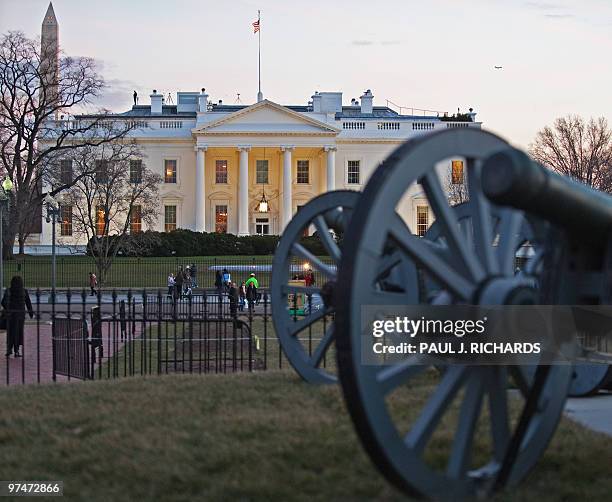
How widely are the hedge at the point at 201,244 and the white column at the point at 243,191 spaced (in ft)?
30.0

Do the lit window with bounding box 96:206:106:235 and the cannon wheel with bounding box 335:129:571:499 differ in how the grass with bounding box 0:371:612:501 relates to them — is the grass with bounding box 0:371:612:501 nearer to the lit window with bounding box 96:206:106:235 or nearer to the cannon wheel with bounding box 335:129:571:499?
the cannon wheel with bounding box 335:129:571:499

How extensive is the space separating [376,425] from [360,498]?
35.4 inches

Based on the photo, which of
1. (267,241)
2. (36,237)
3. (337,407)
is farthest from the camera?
(36,237)

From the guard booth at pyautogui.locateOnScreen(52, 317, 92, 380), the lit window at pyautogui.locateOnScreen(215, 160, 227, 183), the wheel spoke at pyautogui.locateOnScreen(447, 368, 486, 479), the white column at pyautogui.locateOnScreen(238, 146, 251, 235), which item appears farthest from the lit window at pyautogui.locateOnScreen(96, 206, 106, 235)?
the wheel spoke at pyautogui.locateOnScreen(447, 368, 486, 479)

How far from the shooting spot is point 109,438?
5633 millimetres

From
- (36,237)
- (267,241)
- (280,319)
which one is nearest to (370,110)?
(267,241)

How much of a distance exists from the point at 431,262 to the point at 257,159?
6633 centimetres

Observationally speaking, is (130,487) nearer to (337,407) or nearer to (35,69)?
(337,407)

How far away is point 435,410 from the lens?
13.1 feet

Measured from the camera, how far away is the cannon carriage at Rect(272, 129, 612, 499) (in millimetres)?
3752

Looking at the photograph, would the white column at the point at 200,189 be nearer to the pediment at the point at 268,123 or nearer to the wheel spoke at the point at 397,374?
the pediment at the point at 268,123

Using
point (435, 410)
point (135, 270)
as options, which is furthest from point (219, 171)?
point (435, 410)

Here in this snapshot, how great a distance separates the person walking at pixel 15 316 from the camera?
45.2 ft

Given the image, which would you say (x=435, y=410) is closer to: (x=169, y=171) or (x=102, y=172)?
(x=102, y=172)
